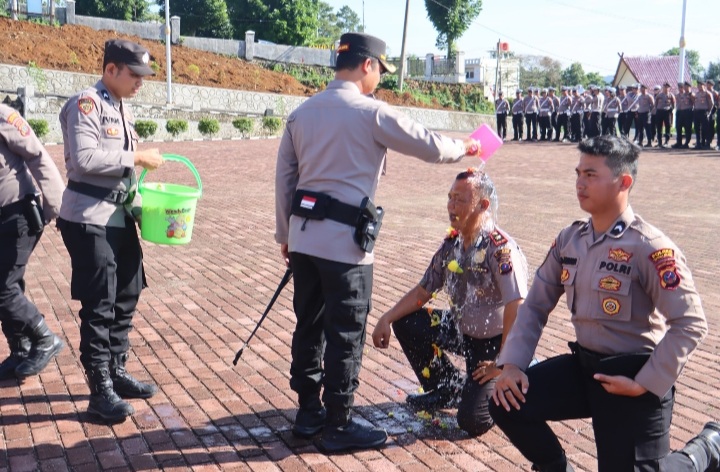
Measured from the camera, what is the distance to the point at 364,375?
5.00 m

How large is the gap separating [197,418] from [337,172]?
159 cm

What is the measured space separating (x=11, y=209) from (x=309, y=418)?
84.3 inches

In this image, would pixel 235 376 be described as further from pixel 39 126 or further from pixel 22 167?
pixel 39 126

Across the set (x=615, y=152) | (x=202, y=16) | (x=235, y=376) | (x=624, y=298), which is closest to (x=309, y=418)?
(x=235, y=376)

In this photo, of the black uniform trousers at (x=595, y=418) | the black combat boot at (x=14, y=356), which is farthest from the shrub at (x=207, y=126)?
the black uniform trousers at (x=595, y=418)

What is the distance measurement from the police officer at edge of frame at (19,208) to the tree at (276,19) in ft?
166

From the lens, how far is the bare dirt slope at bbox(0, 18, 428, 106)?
36469 mm

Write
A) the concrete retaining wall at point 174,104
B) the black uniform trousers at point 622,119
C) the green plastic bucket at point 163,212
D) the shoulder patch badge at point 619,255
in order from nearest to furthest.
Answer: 1. the shoulder patch badge at point 619,255
2. the green plastic bucket at point 163,212
3. the black uniform trousers at point 622,119
4. the concrete retaining wall at point 174,104

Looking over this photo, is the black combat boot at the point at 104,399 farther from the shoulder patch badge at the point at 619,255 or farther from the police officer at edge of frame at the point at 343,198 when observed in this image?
the shoulder patch badge at the point at 619,255

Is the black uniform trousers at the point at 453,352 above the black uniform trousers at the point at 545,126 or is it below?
below

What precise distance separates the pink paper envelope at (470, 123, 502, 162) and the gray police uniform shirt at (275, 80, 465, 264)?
210mm

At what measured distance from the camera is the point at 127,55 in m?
4.14

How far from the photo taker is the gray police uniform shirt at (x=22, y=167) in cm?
453

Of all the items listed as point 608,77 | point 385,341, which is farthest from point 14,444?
point 608,77
